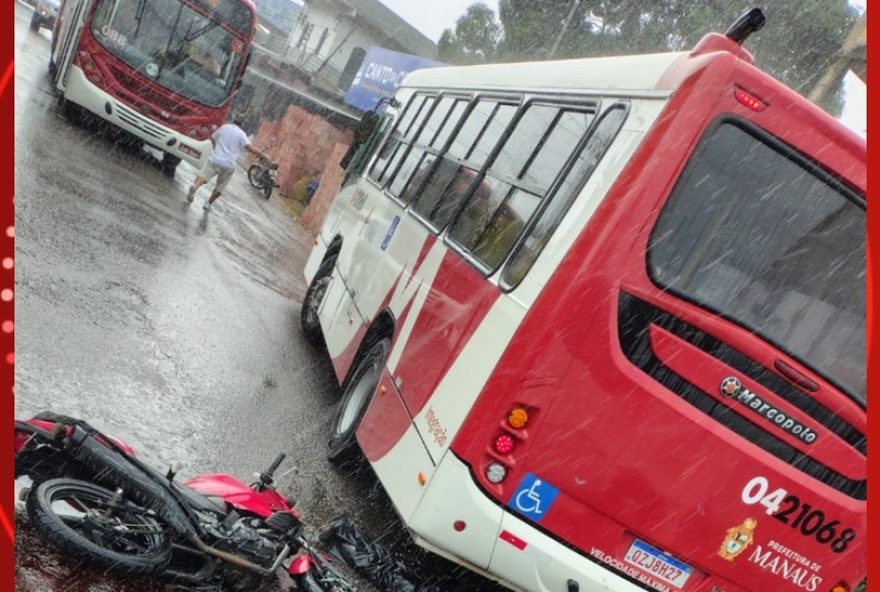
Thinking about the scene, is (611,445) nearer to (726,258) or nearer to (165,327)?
(726,258)

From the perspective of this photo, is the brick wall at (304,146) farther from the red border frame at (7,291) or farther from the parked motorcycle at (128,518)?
the red border frame at (7,291)

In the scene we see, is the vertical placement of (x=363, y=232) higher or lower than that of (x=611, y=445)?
lower

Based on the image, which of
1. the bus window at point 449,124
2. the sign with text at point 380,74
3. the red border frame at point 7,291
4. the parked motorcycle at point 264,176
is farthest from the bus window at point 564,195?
the sign with text at point 380,74

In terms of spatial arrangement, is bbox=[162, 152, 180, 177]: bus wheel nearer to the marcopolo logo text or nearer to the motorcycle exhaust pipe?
the motorcycle exhaust pipe

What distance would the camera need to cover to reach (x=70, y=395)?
5227 millimetres

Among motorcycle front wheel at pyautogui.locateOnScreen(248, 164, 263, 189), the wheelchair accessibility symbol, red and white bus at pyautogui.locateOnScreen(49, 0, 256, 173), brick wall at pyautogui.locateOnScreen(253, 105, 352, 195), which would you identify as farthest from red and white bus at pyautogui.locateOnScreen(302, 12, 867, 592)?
brick wall at pyautogui.locateOnScreen(253, 105, 352, 195)

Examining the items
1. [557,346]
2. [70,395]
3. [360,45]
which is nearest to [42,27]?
[360,45]

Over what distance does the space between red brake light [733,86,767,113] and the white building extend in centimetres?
4087

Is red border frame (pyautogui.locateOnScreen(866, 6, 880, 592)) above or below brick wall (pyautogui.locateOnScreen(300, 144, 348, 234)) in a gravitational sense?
above

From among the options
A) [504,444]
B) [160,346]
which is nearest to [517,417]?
[504,444]

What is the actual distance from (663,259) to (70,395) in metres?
3.76

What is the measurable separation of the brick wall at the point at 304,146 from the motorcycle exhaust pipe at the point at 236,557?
19456mm

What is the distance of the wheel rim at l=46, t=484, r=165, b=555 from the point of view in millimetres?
3350

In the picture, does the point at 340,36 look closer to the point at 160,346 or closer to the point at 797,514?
the point at 160,346
